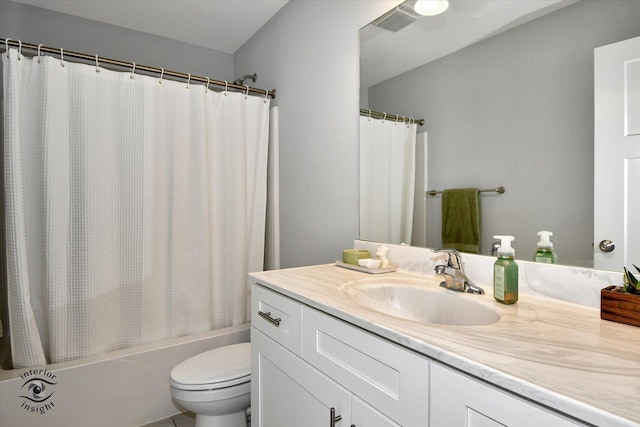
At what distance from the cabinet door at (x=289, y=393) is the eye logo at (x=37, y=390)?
103 cm

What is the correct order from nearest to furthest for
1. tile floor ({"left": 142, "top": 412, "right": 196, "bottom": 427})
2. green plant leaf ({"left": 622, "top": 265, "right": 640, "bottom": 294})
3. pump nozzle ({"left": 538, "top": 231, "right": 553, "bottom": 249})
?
green plant leaf ({"left": 622, "top": 265, "right": 640, "bottom": 294})
pump nozzle ({"left": 538, "top": 231, "right": 553, "bottom": 249})
tile floor ({"left": 142, "top": 412, "right": 196, "bottom": 427})

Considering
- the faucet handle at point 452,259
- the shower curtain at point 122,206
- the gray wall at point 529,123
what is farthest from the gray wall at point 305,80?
the faucet handle at point 452,259

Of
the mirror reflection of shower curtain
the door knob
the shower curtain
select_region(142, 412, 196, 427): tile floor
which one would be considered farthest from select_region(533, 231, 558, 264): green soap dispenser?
select_region(142, 412, 196, 427): tile floor

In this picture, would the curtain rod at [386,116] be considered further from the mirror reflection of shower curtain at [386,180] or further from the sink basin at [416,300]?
the sink basin at [416,300]

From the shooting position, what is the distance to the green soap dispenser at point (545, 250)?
3.21ft

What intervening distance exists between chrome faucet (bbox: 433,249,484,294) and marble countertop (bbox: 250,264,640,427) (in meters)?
0.04

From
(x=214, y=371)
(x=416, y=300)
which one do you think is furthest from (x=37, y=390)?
(x=416, y=300)

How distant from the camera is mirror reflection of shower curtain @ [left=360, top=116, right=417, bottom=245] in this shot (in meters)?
1.43

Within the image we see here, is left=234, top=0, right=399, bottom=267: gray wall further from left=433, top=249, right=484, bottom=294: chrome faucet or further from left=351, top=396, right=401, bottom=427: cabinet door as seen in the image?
left=351, top=396, right=401, bottom=427: cabinet door

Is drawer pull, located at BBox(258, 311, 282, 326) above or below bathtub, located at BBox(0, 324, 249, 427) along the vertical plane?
above

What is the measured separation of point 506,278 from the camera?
905 mm

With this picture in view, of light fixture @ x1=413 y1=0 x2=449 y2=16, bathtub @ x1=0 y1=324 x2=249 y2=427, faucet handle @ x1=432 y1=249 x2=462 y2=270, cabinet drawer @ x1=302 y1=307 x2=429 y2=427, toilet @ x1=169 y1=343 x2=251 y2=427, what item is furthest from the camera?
bathtub @ x1=0 y1=324 x2=249 y2=427

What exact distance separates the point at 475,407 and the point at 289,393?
2.14ft

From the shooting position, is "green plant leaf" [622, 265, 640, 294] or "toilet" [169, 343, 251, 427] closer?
"green plant leaf" [622, 265, 640, 294]
